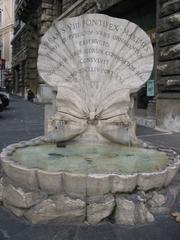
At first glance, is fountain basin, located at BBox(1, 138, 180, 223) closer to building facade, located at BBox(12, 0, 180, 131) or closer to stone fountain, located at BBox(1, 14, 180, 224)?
stone fountain, located at BBox(1, 14, 180, 224)

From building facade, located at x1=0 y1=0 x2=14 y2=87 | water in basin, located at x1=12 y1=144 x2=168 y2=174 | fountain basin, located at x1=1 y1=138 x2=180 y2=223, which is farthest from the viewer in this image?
building facade, located at x1=0 y1=0 x2=14 y2=87

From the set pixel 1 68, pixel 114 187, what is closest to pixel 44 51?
pixel 114 187

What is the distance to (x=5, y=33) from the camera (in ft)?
156

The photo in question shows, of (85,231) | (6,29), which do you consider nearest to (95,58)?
(85,231)

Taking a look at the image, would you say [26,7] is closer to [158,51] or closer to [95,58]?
[158,51]

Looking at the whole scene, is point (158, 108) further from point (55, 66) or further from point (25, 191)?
point (25, 191)

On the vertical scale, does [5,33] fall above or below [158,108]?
above

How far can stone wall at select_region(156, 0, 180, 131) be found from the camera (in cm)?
851

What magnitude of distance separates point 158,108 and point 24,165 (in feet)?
21.0

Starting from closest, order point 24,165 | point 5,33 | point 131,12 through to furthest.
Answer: point 24,165
point 131,12
point 5,33

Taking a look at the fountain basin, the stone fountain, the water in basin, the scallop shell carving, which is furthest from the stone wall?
the fountain basin

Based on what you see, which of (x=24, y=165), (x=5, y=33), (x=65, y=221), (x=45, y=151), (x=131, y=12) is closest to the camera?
(x=65, y=221)

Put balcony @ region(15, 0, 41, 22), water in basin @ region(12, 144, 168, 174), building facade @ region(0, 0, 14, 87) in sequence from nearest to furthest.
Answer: water in basin @ region(12, 144, 168, 174) → balcony @ region(15, 0, 41, 22) → building facade @ region(0, 0, 14, 87)

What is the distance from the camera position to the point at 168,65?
8.80 m
